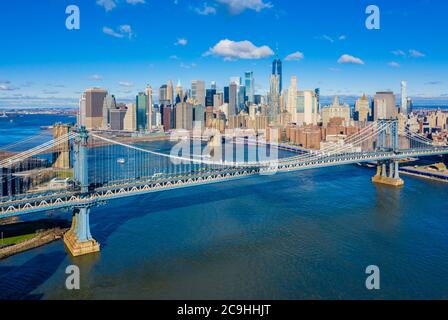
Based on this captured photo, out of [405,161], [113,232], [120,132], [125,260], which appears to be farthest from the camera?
[120,132]

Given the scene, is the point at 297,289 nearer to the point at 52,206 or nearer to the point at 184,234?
the point at 184,234

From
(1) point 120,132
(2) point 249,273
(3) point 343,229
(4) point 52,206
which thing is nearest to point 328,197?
(3) point 343,229

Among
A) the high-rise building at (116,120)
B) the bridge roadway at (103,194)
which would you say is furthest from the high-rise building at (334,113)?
the bridge roadway at (103,194)

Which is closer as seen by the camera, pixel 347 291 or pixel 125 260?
pixel 347 291

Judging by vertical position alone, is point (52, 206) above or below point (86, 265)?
above

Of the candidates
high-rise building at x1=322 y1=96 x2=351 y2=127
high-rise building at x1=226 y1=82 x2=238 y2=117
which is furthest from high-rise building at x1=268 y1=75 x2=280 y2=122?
high-rise building at x1=322 y1=96 x2=351 y2=127

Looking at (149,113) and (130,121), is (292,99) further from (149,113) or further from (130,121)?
(130,121)
